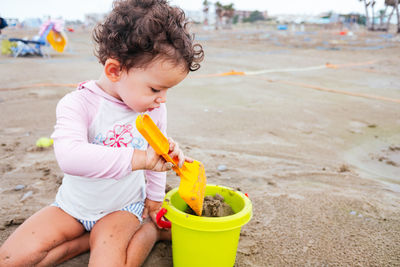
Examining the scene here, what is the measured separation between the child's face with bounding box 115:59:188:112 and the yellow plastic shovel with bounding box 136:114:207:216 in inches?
5.2

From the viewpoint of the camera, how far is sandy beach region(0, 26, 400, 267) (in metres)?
1.56

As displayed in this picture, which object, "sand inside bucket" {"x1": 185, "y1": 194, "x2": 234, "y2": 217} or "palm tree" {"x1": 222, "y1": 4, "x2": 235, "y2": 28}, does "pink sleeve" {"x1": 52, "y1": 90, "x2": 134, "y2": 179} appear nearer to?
"sand inside bucket" {"x1": 185, "y1": 194, "x2": 234, "y2": 217}

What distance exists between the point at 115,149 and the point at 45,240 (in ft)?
1.72

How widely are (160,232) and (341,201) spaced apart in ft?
3.65

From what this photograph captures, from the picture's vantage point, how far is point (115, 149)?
114cm

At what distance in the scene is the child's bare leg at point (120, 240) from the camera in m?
1.25

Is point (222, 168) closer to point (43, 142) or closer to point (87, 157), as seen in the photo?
point (87, 157)

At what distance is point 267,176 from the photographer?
2234mm

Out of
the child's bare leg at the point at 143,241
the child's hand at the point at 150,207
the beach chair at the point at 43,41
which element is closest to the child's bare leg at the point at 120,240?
the child's bare leg at the point at 143,241

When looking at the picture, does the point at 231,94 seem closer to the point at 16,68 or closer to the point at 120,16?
the point at 120,16

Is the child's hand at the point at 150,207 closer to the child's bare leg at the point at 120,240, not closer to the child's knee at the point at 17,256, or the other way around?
the child's bare leg at the point at 120,240

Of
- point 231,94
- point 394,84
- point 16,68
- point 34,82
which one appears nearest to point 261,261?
point 231,94

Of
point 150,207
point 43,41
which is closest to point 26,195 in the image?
point 150,207

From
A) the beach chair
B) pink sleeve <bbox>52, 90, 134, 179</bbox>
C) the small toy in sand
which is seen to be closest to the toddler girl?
pink sleeve <bbox>52, 90, 134, 179</bbox>
